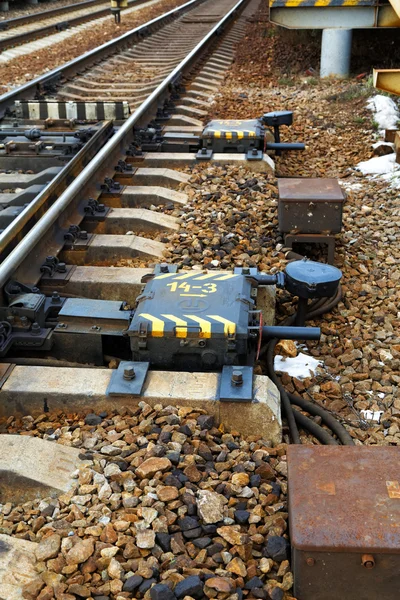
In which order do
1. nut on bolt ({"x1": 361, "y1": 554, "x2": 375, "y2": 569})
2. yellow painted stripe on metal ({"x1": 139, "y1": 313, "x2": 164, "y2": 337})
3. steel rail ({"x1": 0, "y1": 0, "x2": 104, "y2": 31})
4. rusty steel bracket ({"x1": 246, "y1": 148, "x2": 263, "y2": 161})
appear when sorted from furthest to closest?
1. steel rail ({"x1": 0, "y1": 0, "x2": 104, "y2": 31})
2. rusty steel bracket ({"x1": 246, "y1": 148, "x2": 263, "y2": 161})
3. yellow painted stripe on metal ({"x1": 139, "y1": 313, "x2": 164, "y2": 337})
4. nut on bolt ({"x1": 361, "y1": 554, "x2": 375, "y2": 569})

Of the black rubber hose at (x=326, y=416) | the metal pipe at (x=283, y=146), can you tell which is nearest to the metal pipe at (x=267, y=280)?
the black rubber hose at (x=326, y=416)

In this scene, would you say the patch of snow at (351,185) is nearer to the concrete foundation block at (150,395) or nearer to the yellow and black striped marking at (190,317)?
the yellow and black striped marking at (190,317)

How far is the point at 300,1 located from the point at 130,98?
3054 mm

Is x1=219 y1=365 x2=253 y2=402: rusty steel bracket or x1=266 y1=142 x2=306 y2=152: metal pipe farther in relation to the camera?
x1=266 y1=142 x2=306 y2=152: metal pipe

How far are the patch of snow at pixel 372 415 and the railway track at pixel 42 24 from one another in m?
11.9

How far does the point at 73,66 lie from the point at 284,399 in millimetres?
8757

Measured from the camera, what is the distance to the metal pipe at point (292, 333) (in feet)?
11.5

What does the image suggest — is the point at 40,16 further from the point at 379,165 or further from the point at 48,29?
the point at 379,165

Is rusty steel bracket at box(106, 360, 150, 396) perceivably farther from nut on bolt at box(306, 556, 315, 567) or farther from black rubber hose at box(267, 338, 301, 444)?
nut on bolt at box(306, 556, 315, 567)

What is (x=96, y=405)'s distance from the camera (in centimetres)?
317

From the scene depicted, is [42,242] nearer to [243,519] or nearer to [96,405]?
[96,405]

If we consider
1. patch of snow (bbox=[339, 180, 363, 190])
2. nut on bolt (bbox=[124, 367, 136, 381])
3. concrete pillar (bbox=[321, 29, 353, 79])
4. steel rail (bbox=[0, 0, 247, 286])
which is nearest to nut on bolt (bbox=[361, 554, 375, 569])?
nut on bolt (bbox=[124, 367, 136, 381])

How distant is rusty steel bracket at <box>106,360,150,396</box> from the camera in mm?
3127

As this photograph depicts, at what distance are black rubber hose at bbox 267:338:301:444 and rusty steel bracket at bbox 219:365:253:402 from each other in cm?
35
